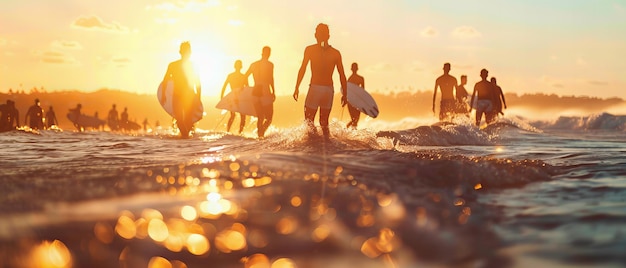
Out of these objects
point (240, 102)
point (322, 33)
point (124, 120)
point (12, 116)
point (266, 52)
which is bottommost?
point (124, 120)

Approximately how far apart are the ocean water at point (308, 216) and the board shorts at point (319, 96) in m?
4.07

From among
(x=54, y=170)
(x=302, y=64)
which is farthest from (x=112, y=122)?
(x=54, y=170)

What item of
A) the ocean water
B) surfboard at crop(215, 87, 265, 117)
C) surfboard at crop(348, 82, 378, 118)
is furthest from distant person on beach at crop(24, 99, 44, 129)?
the ocean water

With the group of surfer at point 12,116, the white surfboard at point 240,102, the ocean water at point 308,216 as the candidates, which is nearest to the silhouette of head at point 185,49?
the white surfboard at point 240,102

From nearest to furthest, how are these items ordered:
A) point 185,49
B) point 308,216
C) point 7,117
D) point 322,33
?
point 308,216 → point 322,33 → point 185,49 → point 7,117

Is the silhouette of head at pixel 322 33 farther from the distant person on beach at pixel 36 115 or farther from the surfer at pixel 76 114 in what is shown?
the surfer at pixel 76 114

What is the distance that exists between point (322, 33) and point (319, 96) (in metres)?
1.05

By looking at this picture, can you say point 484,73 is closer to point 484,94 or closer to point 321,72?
point 484,94

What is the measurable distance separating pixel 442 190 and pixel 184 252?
2.47 metres

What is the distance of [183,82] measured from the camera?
1225 cm

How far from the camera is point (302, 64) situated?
9.55 metres

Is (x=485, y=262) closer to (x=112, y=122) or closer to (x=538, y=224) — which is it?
(x=538, y=224)

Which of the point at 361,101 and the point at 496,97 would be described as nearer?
the point at 361,101

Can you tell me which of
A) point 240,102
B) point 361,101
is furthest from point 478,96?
point 240,102
